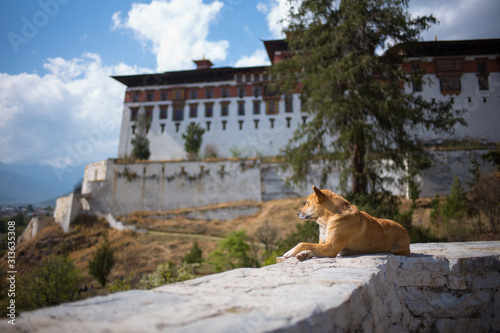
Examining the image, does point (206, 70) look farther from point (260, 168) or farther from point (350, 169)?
point (350, 169)

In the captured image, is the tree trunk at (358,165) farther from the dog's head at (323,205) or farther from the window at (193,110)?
the window at (193,110)

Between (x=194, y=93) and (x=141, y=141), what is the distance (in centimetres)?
1047

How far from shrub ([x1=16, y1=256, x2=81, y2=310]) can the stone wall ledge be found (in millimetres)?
14723

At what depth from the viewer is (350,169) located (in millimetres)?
13969

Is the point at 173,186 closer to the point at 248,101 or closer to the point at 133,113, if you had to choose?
the point at 248,101

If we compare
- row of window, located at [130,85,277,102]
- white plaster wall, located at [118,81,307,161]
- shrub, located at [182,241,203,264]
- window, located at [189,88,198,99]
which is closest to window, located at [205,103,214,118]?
white plaster wall, located at [118,81,307,161]

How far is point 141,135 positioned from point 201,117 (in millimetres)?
8554

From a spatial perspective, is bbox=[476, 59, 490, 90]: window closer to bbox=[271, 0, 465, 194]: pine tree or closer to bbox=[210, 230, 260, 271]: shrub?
bbox=[271, 0, 465, 194]: pine tree

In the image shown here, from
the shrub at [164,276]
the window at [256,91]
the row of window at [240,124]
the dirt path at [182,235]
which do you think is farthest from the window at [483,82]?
the shrub at [164,276]

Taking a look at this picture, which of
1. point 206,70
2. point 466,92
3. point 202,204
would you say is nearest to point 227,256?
point 202,204

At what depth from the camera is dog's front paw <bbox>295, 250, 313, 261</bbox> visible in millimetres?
3553

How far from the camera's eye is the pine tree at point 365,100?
13656mm

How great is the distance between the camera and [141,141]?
40656mm

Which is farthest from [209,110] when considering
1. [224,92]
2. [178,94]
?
[178,94]
